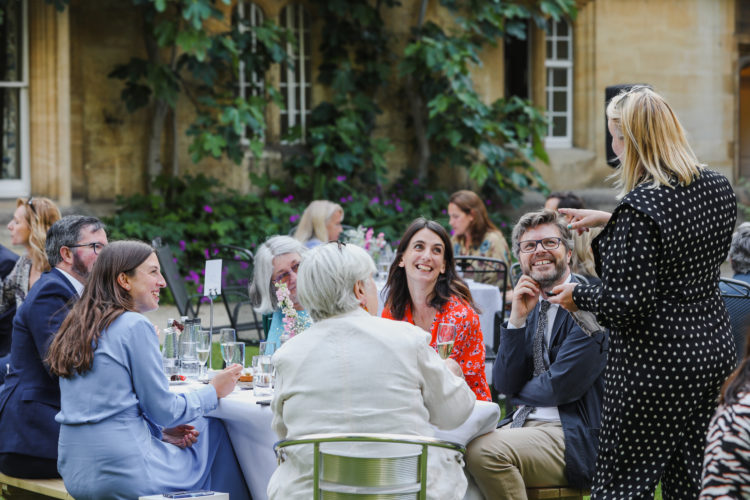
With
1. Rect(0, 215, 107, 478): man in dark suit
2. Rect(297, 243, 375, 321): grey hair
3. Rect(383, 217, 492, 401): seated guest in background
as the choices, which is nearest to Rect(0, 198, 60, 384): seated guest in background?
Rect(0, 215, 107, 478): man in dark suit

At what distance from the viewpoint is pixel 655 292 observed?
338 centimetres

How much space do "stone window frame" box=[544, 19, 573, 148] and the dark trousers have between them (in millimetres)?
11896

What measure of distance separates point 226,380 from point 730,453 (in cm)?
236

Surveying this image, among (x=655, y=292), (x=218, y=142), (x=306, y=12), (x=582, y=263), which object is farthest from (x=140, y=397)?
(x=306, y=12)

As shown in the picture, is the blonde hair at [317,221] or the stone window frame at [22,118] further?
the stone window frame at [22,118]

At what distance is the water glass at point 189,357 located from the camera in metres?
4.66

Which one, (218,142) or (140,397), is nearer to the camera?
(140,397)

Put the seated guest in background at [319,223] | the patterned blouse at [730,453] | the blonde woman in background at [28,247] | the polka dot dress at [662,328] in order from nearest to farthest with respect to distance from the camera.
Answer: the patterned blouse at [730,453] < the polka dot dress at [662,328] < the blonde woman in background at [28,247] < the seated guest in background at [319,223]

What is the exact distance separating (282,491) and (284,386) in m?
0.33

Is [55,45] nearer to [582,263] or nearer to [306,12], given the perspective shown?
[306,12]

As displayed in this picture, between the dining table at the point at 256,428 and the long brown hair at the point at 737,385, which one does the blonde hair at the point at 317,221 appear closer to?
the dining table at the point at 256,428

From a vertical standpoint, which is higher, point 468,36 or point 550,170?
point 468,36

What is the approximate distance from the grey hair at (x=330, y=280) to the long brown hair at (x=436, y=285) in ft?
4.84

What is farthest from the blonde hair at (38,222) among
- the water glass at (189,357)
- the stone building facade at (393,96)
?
the stone building facade at (393,96)
